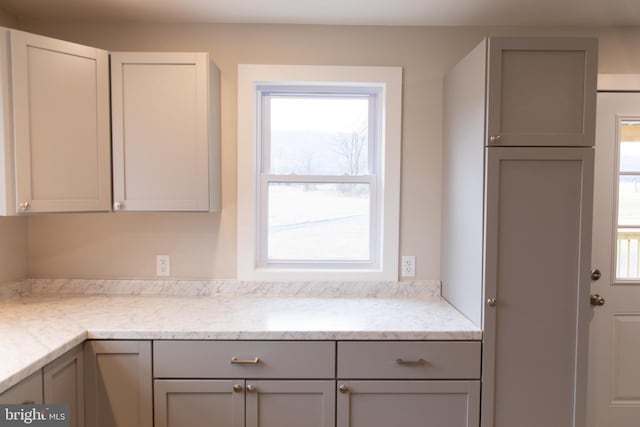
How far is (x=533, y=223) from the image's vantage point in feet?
5.38

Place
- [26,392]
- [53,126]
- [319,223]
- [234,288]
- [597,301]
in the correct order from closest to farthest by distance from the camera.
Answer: [26,392] < [53,126] < [597,301] < [234,288] < [319,223]

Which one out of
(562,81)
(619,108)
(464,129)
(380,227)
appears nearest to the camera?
(562,81)

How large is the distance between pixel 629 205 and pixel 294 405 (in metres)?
2.08

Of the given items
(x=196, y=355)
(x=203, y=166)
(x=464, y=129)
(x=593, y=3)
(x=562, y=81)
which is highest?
(x=593, y=3)

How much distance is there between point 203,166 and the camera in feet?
6.34

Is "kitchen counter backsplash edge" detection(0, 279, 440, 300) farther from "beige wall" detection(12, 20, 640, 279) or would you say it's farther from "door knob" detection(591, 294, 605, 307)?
"door knob" detection(591, 294, 605, 307)

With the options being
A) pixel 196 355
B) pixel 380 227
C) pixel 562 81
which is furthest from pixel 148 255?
pixel 562 81

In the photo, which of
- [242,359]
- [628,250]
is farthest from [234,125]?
[628,250]

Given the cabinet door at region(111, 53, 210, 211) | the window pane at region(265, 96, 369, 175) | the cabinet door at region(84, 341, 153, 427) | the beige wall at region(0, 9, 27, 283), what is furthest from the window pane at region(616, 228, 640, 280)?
the beige wall at region(0, 9, 27, 283)

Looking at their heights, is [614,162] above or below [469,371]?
above

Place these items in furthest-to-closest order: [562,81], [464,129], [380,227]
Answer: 1. [380,227]
2. [464,129]
3. [562,81]

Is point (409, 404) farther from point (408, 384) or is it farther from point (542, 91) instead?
point (542, 91)

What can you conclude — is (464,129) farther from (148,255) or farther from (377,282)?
(148,255)

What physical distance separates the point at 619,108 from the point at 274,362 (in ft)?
7.36
